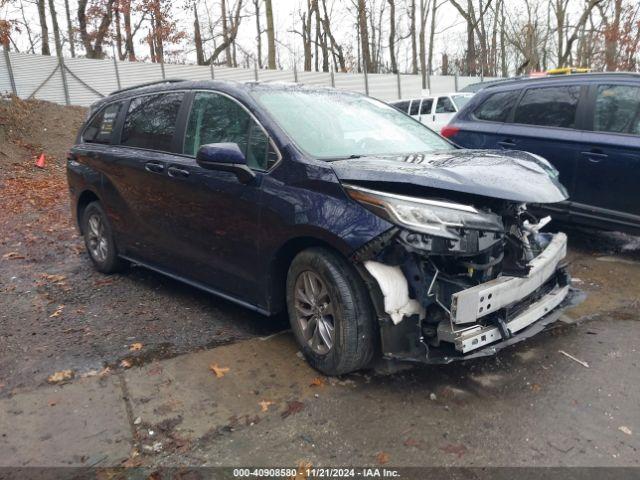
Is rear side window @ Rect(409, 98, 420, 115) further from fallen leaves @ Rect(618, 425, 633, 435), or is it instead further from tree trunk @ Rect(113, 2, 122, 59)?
fallen leaves @ Rect(618, 425, 633, 435)

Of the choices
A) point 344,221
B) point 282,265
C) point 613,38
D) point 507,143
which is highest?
point 613,38

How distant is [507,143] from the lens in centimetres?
596

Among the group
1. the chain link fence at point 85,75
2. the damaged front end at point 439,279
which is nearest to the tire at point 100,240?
the damaged front end at point 439,279

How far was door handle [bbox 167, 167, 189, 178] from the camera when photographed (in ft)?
13.4

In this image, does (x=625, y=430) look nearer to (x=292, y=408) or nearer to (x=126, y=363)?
(x=292, y=408)

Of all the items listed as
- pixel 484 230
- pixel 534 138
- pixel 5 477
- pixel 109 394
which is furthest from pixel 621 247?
pixel 5 477

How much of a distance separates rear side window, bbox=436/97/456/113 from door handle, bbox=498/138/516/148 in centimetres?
1065

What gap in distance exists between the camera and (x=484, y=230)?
2.94m

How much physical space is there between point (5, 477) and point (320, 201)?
2.05 metres

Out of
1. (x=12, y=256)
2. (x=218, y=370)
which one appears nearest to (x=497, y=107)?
(x=218, y=370)

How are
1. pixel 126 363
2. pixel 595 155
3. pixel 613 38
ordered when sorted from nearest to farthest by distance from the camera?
pixel 126 363 < pixel 595 155 < pixel 613 38

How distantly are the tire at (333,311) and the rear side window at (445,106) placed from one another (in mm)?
13963

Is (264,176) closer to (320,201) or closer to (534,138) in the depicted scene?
(320,201)

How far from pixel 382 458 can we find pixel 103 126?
4.32 meters
